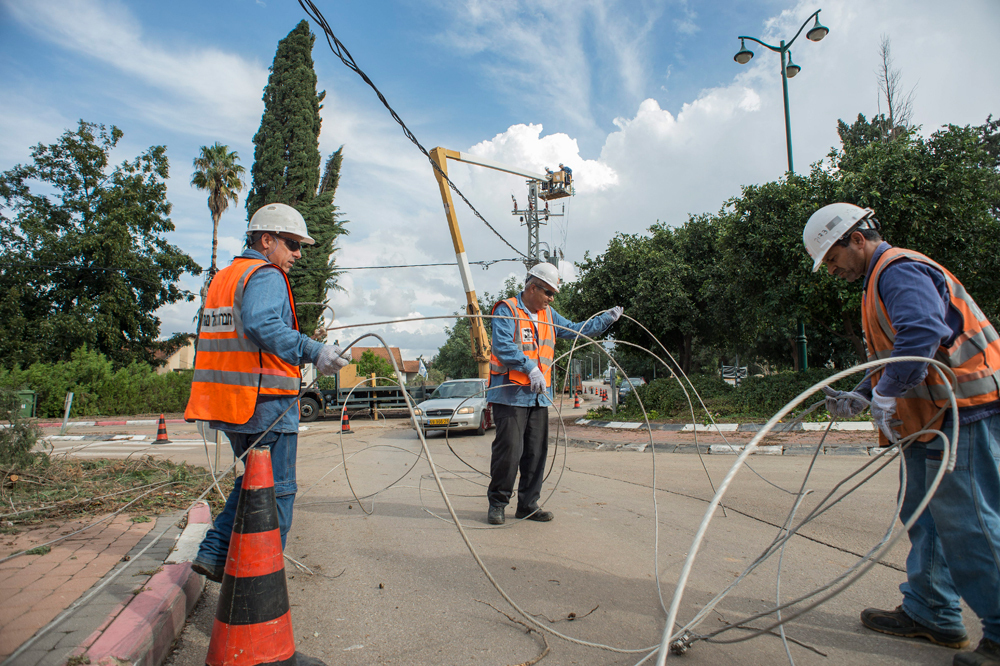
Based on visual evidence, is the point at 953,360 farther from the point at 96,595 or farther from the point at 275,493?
the point at 96,595

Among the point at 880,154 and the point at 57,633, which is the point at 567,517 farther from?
the point at 880,154

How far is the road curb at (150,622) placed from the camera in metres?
2.18

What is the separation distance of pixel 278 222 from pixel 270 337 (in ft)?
2.57

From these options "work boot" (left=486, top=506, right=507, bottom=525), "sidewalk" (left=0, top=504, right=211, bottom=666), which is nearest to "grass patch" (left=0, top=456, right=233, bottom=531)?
"sidewalk" (left=0, top=504, right=211, bottom=666)

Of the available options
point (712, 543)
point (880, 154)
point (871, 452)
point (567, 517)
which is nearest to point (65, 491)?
point (567, 517)

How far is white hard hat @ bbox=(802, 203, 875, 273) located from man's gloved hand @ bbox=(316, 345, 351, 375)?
229 cm

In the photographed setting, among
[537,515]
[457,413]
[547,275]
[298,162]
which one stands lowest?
[537,515]

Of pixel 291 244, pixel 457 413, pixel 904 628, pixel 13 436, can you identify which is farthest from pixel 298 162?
pixel 904 628

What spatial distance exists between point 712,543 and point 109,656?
3.43m

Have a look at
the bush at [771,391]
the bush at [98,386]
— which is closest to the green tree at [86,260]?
the bush at [98,386]

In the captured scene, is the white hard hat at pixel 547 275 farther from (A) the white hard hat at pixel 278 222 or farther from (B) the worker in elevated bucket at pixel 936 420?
(B) the worker in elevated bucket at pixel 936 420

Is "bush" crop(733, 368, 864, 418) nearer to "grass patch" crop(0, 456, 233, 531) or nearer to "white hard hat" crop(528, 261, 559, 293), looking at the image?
"white hard hat" crop(528, 261, 559, 293)

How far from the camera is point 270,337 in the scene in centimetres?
267

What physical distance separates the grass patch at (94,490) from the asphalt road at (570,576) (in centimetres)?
117
